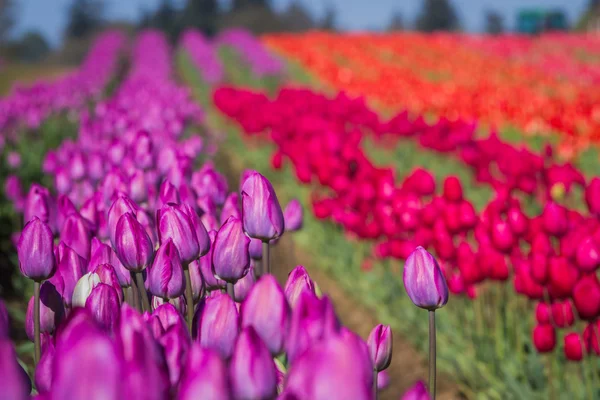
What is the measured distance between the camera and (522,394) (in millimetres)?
2479

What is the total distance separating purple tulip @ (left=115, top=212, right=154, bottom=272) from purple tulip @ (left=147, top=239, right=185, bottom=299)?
0.04 metres

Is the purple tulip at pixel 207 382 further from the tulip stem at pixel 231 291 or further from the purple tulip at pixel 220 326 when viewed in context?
the tulip stem at pixel 231 291

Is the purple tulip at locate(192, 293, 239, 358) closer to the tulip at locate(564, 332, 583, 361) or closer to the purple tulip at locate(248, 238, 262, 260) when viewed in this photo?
the purple tulip at locate(248, 238, 262, 260)

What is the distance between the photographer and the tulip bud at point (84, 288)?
1106 mm

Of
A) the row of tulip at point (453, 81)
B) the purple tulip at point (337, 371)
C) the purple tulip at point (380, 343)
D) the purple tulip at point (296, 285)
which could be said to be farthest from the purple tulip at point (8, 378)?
the row of tulip at point (453, 81)

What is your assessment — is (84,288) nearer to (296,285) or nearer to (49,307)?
(49,307)

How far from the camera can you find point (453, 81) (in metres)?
14.6

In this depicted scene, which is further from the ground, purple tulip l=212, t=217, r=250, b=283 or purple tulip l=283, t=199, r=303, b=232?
purple tulip l=283, t=199, r=303, b=232

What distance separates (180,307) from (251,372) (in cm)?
52

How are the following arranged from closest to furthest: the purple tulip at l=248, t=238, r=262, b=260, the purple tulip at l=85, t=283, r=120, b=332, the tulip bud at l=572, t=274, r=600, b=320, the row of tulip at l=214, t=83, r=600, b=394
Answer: the purple tulip at l=85, t=283, r=120, b=332
the purple tulip at l=248, t=238, r=262, b=260
the tulip bud at l=572, t=274, r=600, b=320
the row of tulip at l=214, t=83, r=600, b=394

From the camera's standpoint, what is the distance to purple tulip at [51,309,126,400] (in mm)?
602

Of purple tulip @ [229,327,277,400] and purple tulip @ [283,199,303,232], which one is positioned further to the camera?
purple tulip @ [283,199,303,232]

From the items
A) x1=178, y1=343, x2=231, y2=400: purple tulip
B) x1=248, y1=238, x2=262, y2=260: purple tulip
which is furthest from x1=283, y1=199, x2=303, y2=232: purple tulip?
x1=178, y1=343, x2=231, y2=400: purple tulip

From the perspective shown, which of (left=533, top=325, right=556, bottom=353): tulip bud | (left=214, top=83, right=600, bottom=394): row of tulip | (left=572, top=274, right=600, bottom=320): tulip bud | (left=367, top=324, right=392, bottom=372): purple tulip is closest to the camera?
(left=367, top=324, right=392, bottom=372): purple tulip
